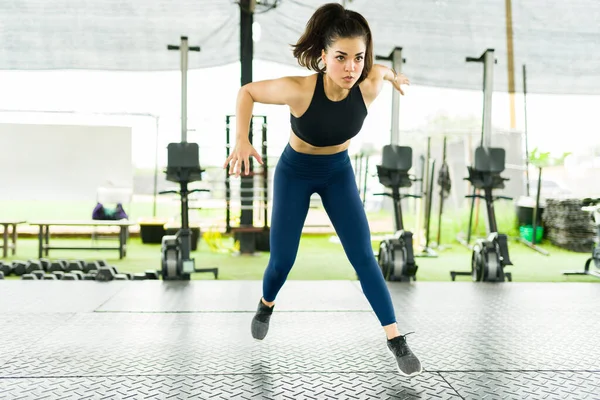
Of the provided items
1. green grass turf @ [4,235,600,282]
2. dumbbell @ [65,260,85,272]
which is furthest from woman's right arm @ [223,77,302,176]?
dumbbell @ [65,260,85,272]

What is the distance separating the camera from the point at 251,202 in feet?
20.9

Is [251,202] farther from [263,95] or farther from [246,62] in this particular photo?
[263,95]

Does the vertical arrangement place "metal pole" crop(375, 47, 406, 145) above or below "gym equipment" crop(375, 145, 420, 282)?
above

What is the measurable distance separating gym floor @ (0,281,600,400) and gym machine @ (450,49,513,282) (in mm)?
412

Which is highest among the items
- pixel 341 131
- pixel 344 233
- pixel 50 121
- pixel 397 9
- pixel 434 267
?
pixel 397 9

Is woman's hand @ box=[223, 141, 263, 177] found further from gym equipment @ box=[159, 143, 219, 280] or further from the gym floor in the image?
gym equipment @ box=[159, 143, 219, 280]

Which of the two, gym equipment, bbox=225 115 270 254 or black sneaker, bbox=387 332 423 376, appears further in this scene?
gym equipment, bbox=225 115 270 254

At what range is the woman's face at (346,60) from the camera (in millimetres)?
1669

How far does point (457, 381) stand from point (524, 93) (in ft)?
14.4

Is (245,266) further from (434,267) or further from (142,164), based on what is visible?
(142,164)

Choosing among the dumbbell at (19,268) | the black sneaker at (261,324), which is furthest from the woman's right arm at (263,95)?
the dumbbell at (19,268)

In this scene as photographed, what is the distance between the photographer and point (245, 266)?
4.91 meters

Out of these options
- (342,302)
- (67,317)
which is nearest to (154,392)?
(67,317)

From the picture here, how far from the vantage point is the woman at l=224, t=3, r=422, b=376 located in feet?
5.59
